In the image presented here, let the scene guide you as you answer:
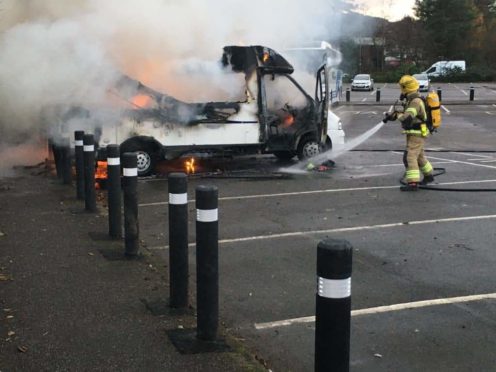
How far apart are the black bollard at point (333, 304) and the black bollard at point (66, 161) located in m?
8.05

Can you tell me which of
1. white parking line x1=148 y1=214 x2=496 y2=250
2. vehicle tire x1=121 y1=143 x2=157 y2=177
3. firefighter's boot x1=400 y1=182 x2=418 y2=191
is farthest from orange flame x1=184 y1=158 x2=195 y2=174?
white parking line x1=148 y1=214 x2=496 y2=250

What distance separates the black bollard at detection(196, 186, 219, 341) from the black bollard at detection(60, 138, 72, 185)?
21.8ft

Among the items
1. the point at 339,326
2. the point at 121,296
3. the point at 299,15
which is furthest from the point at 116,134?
the point at 339,326

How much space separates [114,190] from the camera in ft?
20.7

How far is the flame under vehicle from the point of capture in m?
10.8

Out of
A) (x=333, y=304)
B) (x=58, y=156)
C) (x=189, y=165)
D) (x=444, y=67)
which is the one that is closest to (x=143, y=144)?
(x=189, y=165)

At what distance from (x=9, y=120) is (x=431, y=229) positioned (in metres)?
7.17

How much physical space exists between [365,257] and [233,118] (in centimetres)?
576

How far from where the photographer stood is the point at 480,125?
22.4 meters

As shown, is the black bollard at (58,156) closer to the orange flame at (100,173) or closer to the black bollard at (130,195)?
the orange flame at (100,173)

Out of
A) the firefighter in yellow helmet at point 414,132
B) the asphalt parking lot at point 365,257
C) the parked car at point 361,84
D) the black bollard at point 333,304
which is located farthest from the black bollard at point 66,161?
the parked car at point 361,84

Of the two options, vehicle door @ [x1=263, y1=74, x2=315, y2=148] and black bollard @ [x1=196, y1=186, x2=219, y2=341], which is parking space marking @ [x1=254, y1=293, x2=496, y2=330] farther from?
vehicle door @ [x1=263, y1=74, x2=315, y2=148]

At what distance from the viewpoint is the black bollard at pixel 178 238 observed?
439 centimetres

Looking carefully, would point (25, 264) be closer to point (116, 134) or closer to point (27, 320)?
point (27, 320)
